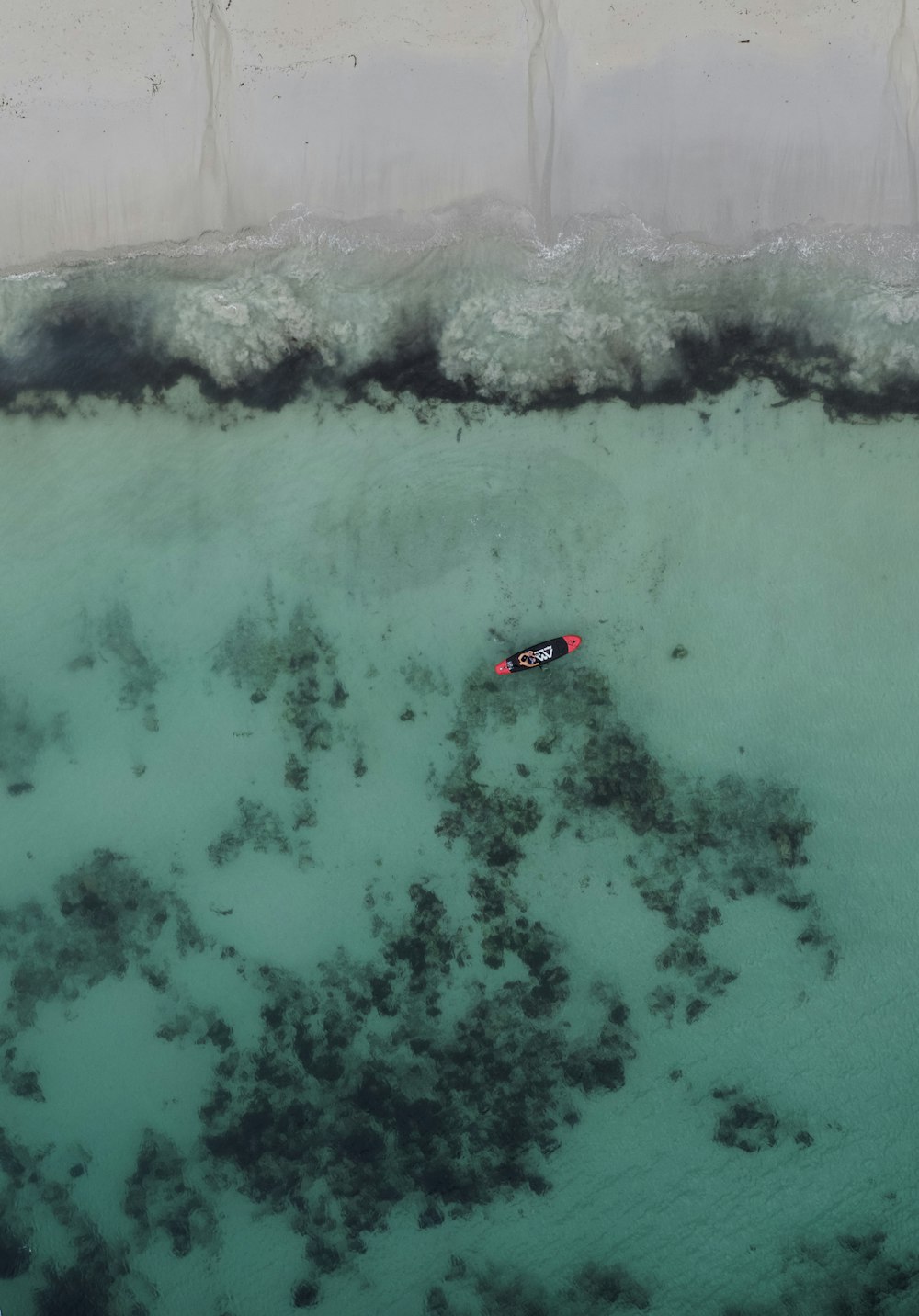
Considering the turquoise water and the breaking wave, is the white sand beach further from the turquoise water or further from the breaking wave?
the turquoise water

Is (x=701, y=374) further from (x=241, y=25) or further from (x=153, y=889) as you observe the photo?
(x=153, y=889)

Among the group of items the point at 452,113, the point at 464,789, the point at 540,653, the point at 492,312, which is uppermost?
the point at 452,113

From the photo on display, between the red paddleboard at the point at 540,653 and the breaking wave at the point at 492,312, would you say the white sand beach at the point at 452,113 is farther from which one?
the red paddleboard at the point at 540,653

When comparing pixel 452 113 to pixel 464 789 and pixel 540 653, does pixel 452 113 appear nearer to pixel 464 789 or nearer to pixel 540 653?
pixel 540 653

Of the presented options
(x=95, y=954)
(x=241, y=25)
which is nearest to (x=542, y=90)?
(x=241, y=25)

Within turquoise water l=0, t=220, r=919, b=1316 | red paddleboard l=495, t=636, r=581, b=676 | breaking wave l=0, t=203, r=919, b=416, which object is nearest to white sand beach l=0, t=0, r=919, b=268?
breaking wave l=0, t=203, r=919, b=416

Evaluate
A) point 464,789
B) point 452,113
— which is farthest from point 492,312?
point 464,789
